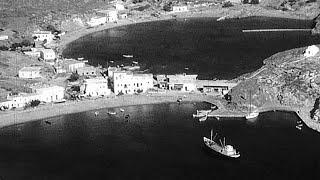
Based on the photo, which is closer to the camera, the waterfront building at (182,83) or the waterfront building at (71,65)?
the waterfront building at (182,83)

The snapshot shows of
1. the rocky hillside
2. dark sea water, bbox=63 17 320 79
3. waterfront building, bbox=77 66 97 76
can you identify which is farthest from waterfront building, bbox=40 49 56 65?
the rocky hillside

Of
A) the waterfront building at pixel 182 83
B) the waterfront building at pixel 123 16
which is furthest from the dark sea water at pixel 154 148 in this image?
the waterfront building at pixel 123 16

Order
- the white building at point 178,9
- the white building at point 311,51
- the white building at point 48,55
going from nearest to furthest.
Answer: the white building at point 311,51 < the white building at point 48,55 < the white building at point 178,9

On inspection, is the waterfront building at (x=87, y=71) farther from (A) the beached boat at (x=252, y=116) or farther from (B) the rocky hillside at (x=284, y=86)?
(A) the beached boat at (x=252, y=116)

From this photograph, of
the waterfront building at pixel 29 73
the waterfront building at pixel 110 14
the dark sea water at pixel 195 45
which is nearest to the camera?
the waterfront building at pixel 29 73

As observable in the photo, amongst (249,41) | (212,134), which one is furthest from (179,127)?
(249,41)

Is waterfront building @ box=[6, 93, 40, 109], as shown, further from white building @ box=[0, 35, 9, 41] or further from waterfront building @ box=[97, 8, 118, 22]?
waterfront building @ box=[97, 8, 118, 22]

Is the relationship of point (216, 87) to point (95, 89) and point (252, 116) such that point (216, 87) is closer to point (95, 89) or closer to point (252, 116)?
point (252, 116)

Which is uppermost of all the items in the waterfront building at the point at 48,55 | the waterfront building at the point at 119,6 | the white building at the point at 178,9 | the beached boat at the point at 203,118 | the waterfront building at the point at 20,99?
the waterfront building at the point at 119,6
